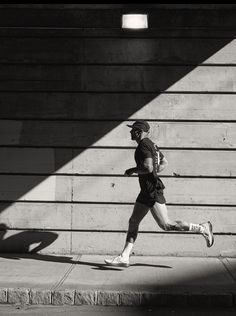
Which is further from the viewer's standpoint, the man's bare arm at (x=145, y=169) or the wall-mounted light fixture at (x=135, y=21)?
the wall-mounted light fixture at (x=135, y=21)

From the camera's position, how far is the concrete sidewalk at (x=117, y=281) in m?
5.62

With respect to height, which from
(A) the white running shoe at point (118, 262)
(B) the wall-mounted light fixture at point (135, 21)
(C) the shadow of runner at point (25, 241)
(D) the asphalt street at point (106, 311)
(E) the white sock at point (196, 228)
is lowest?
(D) the asphalt street at point (106, 311)

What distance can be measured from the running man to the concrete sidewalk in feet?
1.29

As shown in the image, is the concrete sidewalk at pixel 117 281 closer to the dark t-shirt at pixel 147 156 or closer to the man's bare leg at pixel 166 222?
the man's bare leg at pixel 166 222

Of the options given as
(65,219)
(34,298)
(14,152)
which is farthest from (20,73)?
(34,298)

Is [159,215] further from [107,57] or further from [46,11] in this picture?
[46,11]

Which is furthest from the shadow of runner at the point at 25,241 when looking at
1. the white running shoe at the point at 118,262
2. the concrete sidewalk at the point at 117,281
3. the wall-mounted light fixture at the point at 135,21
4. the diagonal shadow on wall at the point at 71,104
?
the wall-mounted light fixture at the point at 135,21

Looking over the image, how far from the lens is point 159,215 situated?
6.79m

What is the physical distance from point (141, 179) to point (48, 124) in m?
1.98

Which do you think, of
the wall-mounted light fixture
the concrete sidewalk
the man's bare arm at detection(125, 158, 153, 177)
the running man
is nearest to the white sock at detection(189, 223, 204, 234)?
the running man

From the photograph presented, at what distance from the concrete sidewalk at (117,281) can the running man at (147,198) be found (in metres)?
0.39

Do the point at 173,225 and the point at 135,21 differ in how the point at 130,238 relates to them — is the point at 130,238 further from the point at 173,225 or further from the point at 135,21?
the point at 135,21

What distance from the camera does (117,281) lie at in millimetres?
6172

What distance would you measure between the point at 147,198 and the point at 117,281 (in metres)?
1.21
